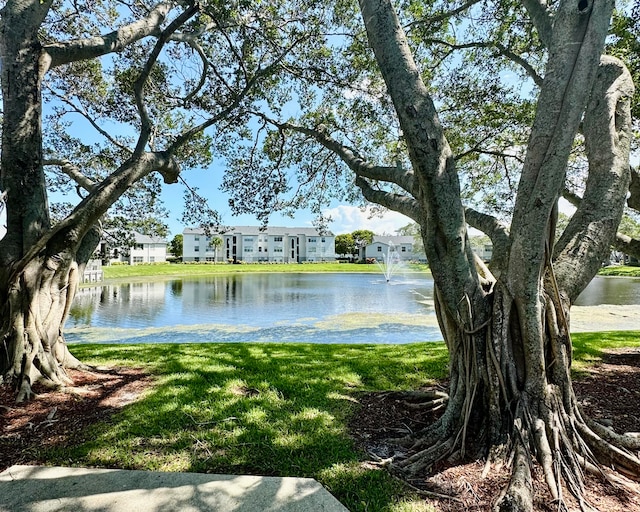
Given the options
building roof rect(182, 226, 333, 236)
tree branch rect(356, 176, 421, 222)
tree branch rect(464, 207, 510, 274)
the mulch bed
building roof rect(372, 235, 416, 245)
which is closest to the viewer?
the mulch bed

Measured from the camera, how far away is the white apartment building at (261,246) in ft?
205

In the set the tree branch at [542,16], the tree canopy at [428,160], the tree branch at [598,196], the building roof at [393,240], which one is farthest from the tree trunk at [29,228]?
the building roof at [393,240]

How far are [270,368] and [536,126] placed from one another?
438 cm

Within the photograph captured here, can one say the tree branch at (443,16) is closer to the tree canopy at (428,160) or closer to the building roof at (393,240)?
the tree canopy at (428,160)

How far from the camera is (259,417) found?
351 centimetres

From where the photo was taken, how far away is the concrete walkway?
2205 mm

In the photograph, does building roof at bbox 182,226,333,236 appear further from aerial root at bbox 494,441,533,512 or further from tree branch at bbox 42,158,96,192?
aerial root at bbox 494,441,533,512

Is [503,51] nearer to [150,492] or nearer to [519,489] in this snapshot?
[519,489]

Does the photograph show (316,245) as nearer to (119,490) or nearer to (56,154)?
(56,154)

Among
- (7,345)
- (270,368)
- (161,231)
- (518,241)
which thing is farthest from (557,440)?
(161,231)

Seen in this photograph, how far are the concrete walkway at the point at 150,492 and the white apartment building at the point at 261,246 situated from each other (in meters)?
59.5

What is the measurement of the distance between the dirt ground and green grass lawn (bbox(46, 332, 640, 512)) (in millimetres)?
174

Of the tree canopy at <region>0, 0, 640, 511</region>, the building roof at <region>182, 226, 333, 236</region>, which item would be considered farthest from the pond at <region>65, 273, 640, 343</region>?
the building roof at <region>182, 226, 333, 236</region>

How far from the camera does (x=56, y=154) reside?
770 cm
